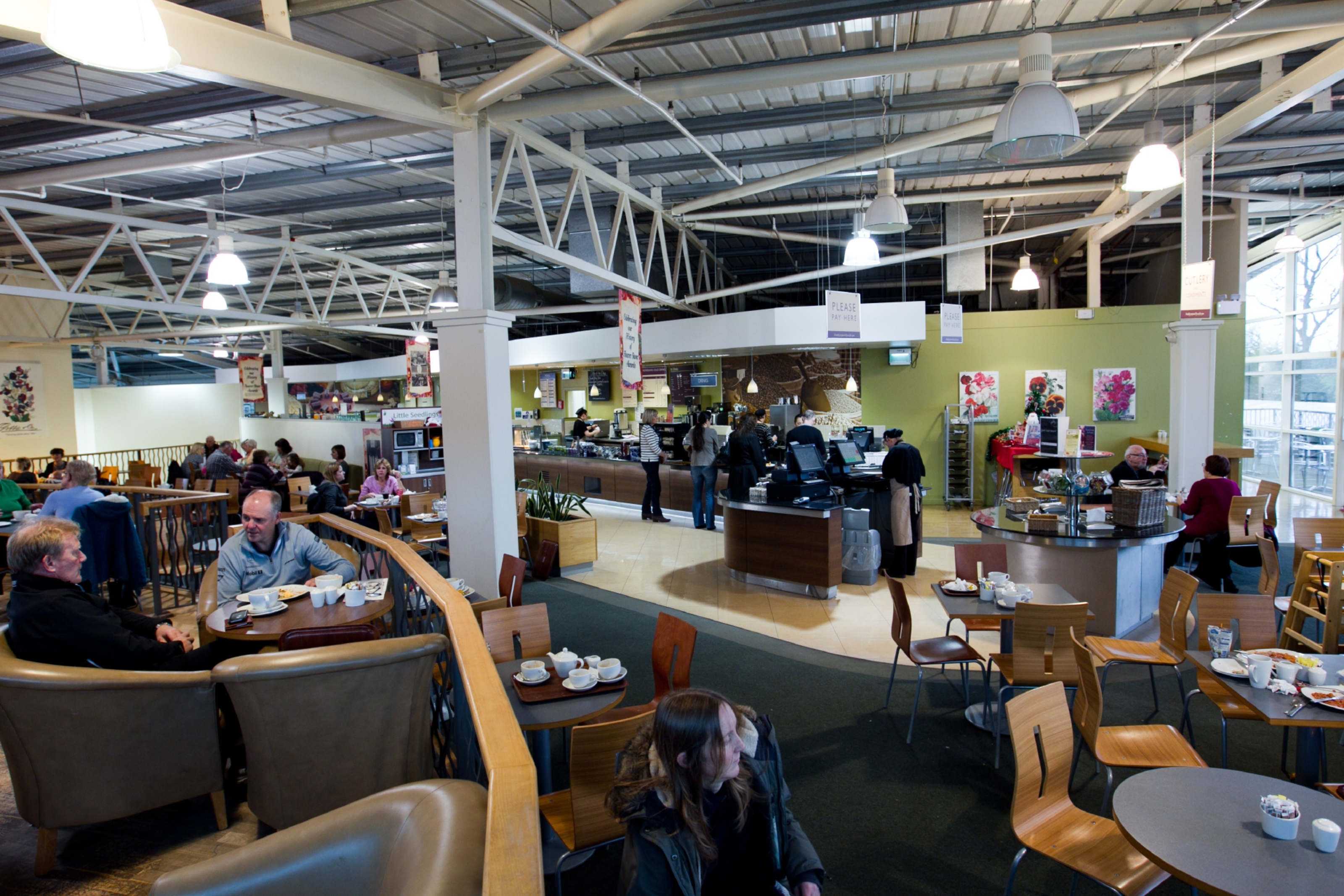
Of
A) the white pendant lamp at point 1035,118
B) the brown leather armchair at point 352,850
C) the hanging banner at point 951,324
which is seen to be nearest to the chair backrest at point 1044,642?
the white pendant lamp at point 1035,118

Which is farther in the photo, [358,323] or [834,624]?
[358,323]

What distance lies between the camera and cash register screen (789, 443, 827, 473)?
289 inches

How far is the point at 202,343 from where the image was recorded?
2372 centimetres

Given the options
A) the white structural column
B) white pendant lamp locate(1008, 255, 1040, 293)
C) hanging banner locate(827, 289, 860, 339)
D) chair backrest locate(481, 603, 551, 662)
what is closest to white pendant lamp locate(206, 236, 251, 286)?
the white structural column

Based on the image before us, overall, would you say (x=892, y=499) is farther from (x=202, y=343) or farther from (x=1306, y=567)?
(x=202, y=343)

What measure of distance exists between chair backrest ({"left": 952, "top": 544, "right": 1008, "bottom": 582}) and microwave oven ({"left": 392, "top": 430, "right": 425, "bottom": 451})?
9186 millimetres

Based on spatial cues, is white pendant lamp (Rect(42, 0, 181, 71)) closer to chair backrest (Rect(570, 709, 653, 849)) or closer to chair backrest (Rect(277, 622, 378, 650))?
chair backrest (Rect(277, 622, 378, 650))

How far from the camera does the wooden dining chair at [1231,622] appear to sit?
3699 millimetres

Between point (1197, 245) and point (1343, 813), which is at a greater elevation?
point (1197, 245)

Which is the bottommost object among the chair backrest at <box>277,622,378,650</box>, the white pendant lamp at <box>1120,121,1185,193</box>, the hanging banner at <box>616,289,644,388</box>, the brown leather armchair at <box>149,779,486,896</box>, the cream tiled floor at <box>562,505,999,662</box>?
the cream tiled floor at <box>562,505,999,662</box>

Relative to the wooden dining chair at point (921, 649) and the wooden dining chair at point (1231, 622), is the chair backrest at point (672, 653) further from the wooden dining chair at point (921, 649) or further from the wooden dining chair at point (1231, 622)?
the wooden dining chair at point (1231, 622)

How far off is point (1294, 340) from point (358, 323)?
1675 cm

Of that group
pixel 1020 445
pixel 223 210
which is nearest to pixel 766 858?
pixel 223 210

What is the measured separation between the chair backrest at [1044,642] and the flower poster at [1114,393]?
1010 cm
